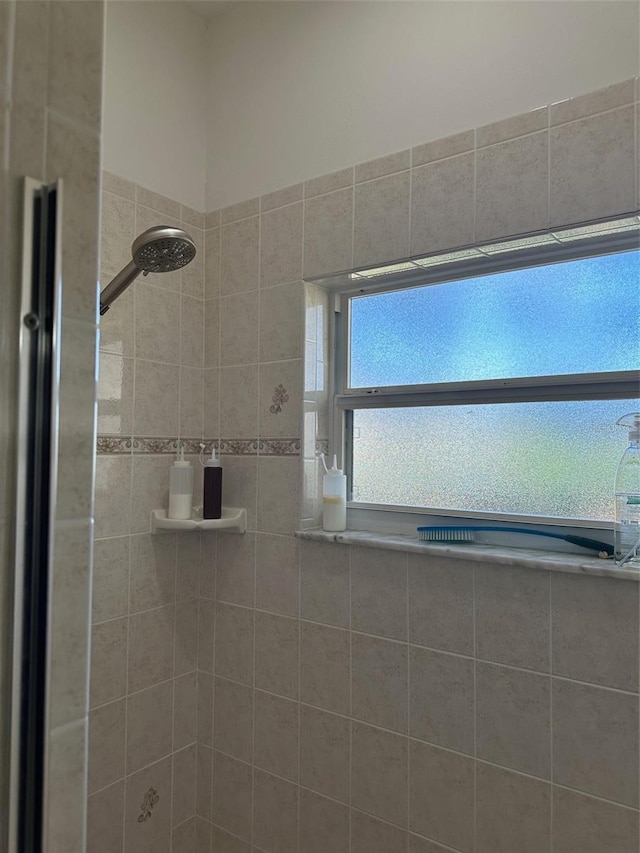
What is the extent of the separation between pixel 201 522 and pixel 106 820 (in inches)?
32.0

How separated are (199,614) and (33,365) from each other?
5.03ft

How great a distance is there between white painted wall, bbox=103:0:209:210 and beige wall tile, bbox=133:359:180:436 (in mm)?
529

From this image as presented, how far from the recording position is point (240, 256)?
5.94 ft

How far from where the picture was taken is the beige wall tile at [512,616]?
48.7 inches

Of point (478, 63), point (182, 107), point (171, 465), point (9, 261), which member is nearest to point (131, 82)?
point (182, 107)

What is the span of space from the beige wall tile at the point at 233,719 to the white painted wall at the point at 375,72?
1480mm

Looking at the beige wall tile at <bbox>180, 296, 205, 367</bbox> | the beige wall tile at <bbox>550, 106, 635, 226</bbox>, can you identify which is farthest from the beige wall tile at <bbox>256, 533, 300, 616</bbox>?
the beige wall tile at <bbox>550, 106, 635, 226</bbox>

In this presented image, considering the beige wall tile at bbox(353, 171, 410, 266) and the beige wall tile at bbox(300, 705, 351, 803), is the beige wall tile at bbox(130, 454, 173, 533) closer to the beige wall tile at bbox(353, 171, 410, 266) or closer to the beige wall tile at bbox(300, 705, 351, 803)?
the beige wall tile at bbox(300, 705, 351, 803)

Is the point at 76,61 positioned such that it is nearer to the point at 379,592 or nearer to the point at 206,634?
the point at 379,592

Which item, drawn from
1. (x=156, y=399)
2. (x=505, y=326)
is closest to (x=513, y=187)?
(x=505, y=326)

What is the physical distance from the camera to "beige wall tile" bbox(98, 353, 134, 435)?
1.59 metres

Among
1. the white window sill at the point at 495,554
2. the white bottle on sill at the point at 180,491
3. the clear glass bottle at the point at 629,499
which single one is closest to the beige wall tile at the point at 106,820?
the white bottle on sill at the point at 180,491

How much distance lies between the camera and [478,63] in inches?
54.1

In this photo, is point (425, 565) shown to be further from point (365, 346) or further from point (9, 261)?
point (9, 261)
